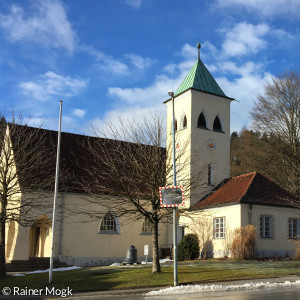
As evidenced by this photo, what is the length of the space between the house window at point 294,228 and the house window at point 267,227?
5.70 feet

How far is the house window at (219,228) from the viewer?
27184mm

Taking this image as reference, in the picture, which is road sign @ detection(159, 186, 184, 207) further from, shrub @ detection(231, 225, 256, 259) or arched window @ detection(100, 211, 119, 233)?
arched window @ detection(100, 211, 119, 233)

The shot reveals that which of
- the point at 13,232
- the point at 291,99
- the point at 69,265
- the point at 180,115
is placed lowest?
the point at 69,265

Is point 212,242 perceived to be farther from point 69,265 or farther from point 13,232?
point 13,232

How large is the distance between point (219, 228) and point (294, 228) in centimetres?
515

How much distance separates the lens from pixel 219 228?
90.4 ft

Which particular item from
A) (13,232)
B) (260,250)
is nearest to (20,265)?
(13,232)

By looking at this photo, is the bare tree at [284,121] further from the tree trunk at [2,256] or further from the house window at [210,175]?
the tree trunk at [2,256]

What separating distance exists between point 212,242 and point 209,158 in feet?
23.1

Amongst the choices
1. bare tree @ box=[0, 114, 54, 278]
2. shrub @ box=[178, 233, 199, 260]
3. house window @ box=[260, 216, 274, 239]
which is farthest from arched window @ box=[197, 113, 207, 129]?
bare tree @ box=[0, 114, 54, 278]

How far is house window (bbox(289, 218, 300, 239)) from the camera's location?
27750mm

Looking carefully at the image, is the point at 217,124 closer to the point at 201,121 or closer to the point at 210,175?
the point at 201,121

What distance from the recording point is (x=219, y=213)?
27625 millimetres

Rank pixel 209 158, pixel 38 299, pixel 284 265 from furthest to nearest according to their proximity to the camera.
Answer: pixel 209 158 < pixel 284 265 < pixel 38 299
